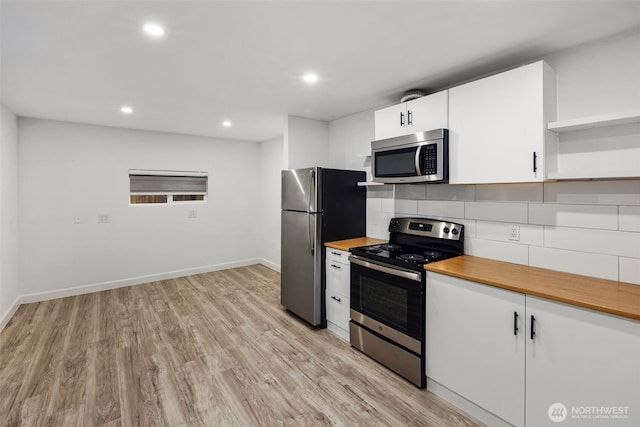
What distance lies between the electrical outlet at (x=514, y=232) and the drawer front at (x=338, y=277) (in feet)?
4.36

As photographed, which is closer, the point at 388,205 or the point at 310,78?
the point at 310,78

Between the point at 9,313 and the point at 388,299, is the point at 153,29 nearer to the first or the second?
the point at 388,299

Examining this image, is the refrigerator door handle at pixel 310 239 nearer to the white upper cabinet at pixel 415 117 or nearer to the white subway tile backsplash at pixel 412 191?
the white subway tile backsplash at pixel 412 191

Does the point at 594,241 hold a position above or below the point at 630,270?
above

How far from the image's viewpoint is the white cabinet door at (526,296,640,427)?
53.4 inches

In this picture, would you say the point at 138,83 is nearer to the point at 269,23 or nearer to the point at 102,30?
the point at 102,30

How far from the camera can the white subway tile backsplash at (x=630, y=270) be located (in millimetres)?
1742

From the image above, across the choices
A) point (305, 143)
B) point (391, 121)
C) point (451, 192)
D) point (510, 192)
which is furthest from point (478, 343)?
point (305, 143)

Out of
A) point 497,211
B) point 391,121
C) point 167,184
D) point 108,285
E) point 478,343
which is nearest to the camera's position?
point 478,343

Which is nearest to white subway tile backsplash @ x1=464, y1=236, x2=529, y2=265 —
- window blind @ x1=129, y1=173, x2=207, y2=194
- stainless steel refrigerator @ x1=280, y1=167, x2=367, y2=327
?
stainless steel refrigerator @ x1=280, y1=167, x2=367, y2=327

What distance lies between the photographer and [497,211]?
2.33 metres

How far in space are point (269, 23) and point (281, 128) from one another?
2.80 m

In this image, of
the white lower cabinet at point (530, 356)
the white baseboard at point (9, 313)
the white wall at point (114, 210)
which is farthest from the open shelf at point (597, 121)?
the white baseboard at point (9, 313)

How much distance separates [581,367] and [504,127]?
1.45 meters
